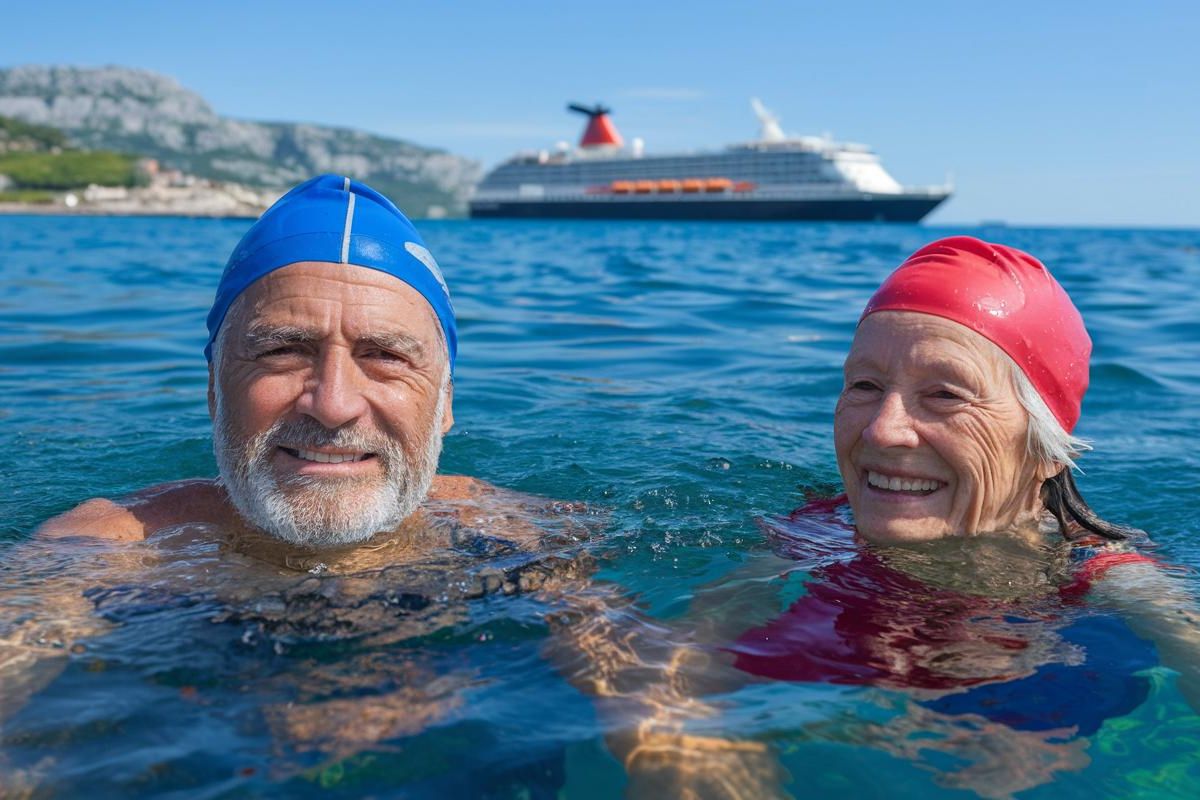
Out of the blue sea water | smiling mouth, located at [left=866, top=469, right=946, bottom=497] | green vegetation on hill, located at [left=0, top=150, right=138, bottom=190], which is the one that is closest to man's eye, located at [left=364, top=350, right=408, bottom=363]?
the blue sea water

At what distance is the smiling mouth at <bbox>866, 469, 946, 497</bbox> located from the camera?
3.42 m

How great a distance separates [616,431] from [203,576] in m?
3.60

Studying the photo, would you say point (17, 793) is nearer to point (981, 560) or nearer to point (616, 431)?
point (981, 560)

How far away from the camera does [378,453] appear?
3.38m

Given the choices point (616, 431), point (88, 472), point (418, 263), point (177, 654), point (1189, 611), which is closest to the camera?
point (177, 654)

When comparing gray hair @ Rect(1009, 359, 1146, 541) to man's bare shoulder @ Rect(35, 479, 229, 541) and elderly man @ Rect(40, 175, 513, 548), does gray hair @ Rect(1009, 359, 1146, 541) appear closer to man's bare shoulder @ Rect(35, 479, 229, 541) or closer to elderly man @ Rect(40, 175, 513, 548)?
elderly man @ Rect(40, 175, 513, 548)

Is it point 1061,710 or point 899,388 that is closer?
point 1061,710

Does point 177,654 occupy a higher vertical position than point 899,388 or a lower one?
lower

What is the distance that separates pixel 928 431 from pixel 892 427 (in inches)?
5.4

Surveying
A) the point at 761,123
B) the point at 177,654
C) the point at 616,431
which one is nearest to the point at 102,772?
the point at 177,654

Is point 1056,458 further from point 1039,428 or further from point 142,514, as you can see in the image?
point 142,514

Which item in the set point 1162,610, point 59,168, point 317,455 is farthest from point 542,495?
point 59,168

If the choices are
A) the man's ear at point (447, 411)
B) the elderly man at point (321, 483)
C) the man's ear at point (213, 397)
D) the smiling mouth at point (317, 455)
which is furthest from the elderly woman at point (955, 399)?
the man's ear at point (213, 397)

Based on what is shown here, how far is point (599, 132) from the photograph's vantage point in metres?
95.8
